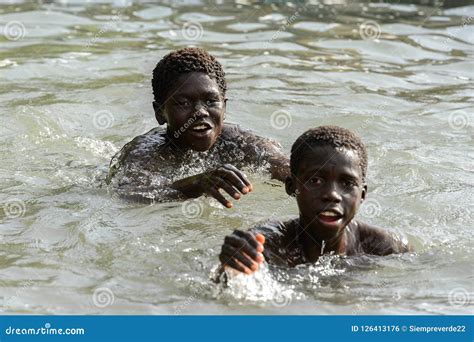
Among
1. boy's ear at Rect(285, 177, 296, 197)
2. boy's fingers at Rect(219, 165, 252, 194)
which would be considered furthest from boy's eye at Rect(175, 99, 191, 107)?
boy's ear at Rect(285, 177, 296, 197)

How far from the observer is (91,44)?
12.1 metres

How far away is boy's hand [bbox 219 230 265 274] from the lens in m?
4.68

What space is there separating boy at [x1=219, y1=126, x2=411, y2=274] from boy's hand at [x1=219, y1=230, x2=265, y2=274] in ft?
1.11

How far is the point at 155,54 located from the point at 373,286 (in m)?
6.71

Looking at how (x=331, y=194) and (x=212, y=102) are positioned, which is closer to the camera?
(x=331, y=194)

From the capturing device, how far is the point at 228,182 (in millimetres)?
5484

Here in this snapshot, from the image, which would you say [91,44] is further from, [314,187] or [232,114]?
[314,187]

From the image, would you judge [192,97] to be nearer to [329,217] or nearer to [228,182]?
[228,182]

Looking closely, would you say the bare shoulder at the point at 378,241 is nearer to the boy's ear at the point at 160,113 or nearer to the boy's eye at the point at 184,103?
the boy's eye at the point at 184,103

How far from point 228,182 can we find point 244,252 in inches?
33.5

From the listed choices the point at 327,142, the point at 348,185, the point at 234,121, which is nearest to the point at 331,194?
the point at 348,185

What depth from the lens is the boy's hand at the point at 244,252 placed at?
4684mm

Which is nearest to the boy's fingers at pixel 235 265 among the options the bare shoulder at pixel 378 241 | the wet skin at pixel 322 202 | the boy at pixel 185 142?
the wet skin at pixel 322 202

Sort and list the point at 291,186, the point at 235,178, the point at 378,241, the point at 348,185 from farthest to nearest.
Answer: the point at 378,241 → the point at 291,186 → the point at 235,178 → the point at 348,185
